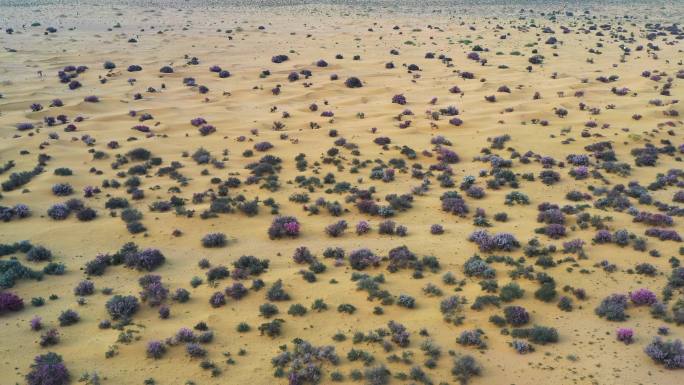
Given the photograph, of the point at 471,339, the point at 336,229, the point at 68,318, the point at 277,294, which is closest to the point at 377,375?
the point at 471,339

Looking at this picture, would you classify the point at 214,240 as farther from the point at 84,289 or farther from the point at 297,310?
the point at 297,310

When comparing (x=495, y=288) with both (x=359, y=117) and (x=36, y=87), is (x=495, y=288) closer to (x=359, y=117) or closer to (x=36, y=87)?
(x=359, y=117)

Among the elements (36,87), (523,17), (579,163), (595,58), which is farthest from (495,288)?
(523,17)

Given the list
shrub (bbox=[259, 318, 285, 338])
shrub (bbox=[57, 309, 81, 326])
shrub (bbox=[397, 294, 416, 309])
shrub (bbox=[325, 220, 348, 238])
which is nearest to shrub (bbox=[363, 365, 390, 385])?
shrub (bbox=[259, 318, 285, 338])

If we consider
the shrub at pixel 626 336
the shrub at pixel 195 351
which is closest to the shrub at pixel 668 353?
the shrub at pixel 626 336

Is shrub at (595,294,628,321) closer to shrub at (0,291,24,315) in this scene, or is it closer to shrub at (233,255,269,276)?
shrub at (233,255,269,276)
